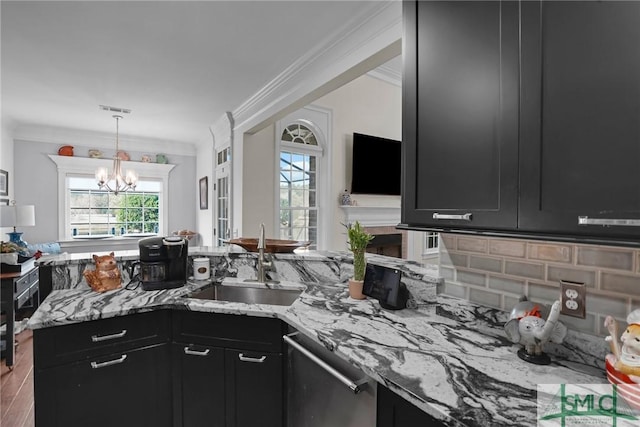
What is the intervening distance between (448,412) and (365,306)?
83 centimetres

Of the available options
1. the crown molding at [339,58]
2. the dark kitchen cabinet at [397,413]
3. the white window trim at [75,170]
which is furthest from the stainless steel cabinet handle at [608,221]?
the white window trim at [75,170]

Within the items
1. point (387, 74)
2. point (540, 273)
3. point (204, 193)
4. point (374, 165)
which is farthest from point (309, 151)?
point (540, 273)

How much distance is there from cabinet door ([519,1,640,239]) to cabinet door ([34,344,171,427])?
5.92 feet

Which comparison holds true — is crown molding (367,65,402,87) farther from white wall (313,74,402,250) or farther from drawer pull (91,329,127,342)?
drawer pull (91,329,127,342)

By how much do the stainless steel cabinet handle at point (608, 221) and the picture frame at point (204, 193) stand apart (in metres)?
5.26

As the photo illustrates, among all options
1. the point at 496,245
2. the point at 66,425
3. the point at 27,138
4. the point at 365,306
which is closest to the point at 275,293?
the point at 365,306

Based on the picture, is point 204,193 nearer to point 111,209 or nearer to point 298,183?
point 111,209

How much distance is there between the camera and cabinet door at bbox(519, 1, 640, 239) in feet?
2.45

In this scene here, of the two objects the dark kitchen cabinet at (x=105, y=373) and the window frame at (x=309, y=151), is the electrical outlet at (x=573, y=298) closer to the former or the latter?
the dark kitchen cabinet at (x=105, y=373)

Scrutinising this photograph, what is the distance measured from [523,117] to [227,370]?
162 cm

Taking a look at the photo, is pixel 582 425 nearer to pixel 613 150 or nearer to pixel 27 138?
pixel 613 150

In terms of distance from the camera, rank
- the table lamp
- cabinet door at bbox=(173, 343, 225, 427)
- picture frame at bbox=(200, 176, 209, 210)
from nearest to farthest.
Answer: cabinet door at bbox=(173, 343, 225, 427), the table lamp, picture frame at bbox=(200, 176, 209, 210)

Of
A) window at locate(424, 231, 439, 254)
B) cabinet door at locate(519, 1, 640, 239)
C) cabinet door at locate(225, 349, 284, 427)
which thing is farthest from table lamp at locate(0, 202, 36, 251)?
window at locate(424, 231, 439, 254)

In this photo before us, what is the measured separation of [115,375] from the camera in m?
1.60
